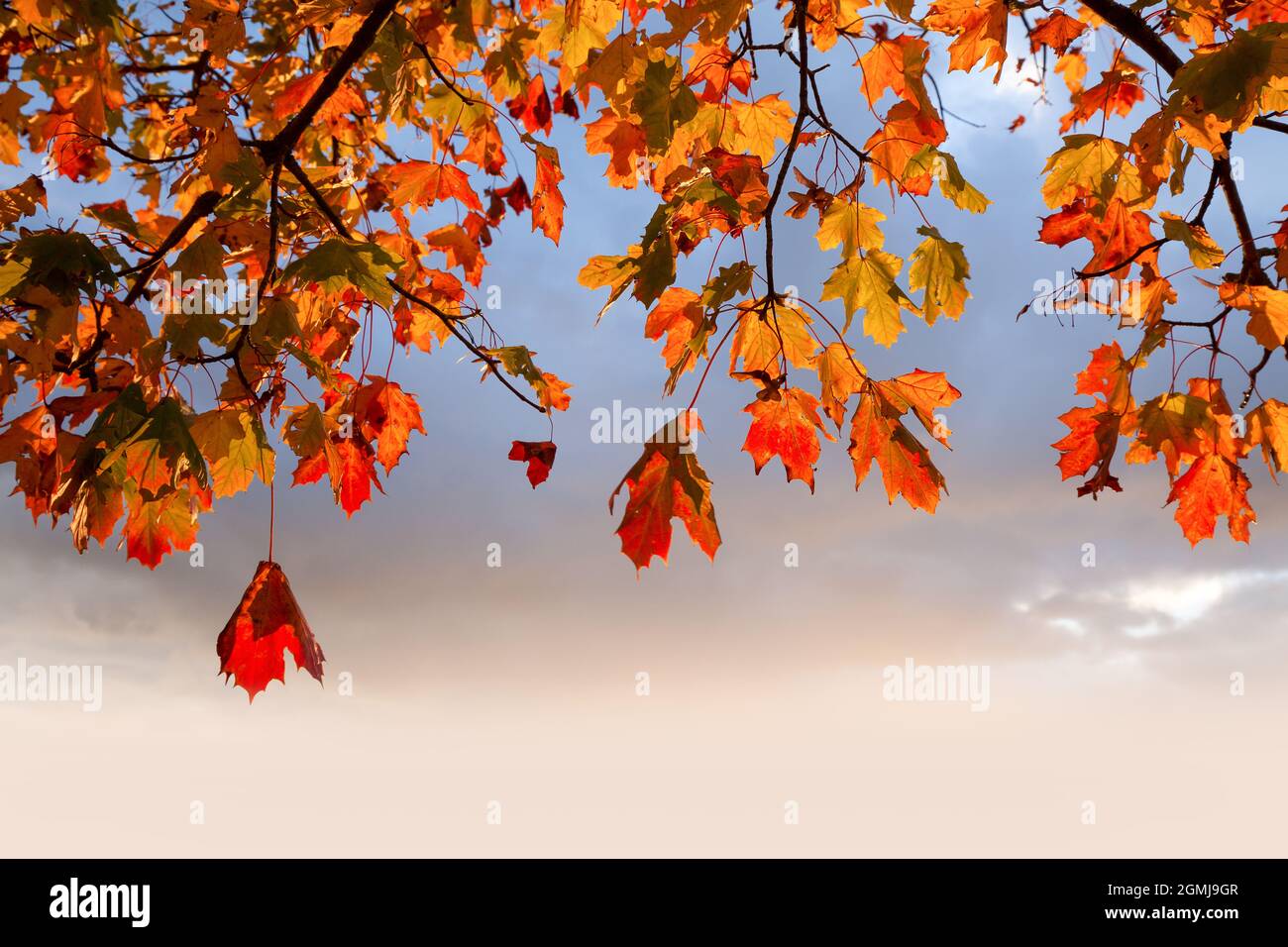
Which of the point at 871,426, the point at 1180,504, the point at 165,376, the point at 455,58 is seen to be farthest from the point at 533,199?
the point at 1180,504

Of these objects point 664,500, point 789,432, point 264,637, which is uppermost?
point 789,432

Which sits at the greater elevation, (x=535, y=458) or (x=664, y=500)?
(x=535, y=458)

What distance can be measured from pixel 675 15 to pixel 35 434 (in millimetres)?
2470

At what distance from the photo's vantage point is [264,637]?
91.0 inches

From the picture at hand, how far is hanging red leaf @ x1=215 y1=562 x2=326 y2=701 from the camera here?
229 centimetres

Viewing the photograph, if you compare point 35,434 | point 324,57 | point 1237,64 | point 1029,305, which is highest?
point 324,57

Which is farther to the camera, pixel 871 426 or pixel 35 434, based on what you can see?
pixel 35 434

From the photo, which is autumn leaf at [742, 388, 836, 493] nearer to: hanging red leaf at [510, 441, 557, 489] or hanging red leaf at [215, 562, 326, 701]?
hanging red leaf at [510, 441, 557, 489]

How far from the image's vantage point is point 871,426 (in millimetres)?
2326

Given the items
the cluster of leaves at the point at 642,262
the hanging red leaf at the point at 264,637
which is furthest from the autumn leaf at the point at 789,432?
the hanging red leaf at the point at 264,637

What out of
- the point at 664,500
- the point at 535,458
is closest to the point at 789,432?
the point at 664,500

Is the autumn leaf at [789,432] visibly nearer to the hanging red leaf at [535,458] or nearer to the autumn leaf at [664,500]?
the autumn leaf at [664,500]

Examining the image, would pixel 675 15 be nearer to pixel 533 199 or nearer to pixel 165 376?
pixel 533 199

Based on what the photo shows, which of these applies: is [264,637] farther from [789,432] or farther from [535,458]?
[789,432]
